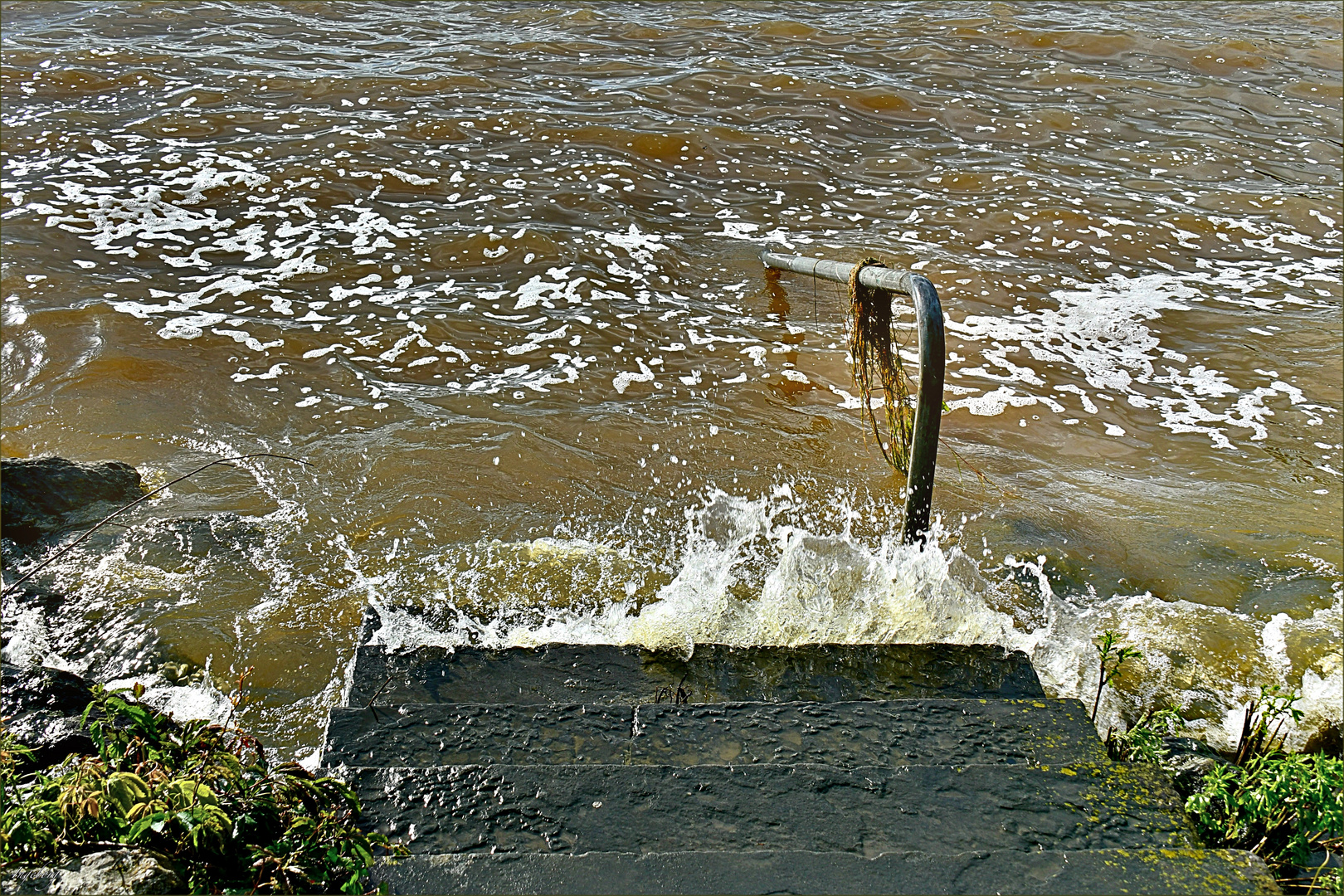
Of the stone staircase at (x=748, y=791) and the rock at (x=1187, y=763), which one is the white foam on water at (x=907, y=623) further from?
the stone staircase at (x=748, y=791)

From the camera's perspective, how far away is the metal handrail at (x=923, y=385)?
3.89m

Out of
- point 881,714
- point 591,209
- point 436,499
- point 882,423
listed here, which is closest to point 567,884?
→ point 881,714

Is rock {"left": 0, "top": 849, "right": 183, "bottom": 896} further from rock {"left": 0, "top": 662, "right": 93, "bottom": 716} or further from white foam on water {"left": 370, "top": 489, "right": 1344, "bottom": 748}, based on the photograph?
white foam on water {"left": 370, "top": 489, "right": 1344, "bottom": 748}

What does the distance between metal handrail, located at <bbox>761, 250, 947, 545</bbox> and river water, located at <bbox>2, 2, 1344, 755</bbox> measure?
0.20m

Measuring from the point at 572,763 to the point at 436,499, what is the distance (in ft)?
9.94

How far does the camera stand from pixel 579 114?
12336 mm

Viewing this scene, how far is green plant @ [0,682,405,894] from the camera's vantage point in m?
2.25

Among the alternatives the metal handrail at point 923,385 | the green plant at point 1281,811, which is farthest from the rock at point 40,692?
the green plant at point 1281,811

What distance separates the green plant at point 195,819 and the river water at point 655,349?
4.45 ft

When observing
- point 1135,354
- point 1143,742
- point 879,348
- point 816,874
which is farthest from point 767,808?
point 1135,354

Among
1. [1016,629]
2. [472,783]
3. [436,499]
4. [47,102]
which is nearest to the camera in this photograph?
[472,783]

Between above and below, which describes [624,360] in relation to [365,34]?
below

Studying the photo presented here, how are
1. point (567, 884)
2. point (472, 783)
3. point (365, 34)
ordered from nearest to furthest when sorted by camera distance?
1. point (567, 884)
2. point (472, 783)
3. point (365, 34)

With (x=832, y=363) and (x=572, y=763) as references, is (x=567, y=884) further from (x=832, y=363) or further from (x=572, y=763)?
(x=832, y=363)
